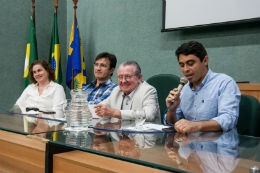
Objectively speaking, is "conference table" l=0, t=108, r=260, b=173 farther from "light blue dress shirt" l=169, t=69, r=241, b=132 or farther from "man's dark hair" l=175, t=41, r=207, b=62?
"man's dark hair" l=175, t=41, r=207, b=62

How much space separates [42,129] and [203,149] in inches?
32.5

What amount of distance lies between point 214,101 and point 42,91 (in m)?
2.05

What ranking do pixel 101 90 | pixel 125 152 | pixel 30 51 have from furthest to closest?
pixel 30 51, pixel 101 90, pixel 125 152

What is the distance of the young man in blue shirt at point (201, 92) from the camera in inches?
62.3

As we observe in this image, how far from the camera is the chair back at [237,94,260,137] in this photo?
166cm

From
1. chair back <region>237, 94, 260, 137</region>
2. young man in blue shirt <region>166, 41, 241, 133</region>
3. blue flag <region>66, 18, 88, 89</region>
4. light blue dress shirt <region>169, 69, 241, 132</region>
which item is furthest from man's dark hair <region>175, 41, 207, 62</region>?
blue flag <region>66, 18, 88, 89</region>

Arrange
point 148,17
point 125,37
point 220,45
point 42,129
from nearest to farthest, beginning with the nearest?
point 42,129 < point 220,45 < point 148,17 < point 125,37

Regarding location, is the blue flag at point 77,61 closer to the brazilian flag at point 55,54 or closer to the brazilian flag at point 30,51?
the brazilian flag at point 55,54

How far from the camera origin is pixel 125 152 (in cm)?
87

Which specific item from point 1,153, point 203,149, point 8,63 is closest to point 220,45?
point 203,149

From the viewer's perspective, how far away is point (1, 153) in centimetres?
149

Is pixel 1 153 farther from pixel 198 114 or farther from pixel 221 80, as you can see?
pixel 221 80

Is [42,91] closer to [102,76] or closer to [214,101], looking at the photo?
[102,76]

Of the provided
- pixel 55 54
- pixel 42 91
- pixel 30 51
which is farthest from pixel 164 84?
pixel 30 51
